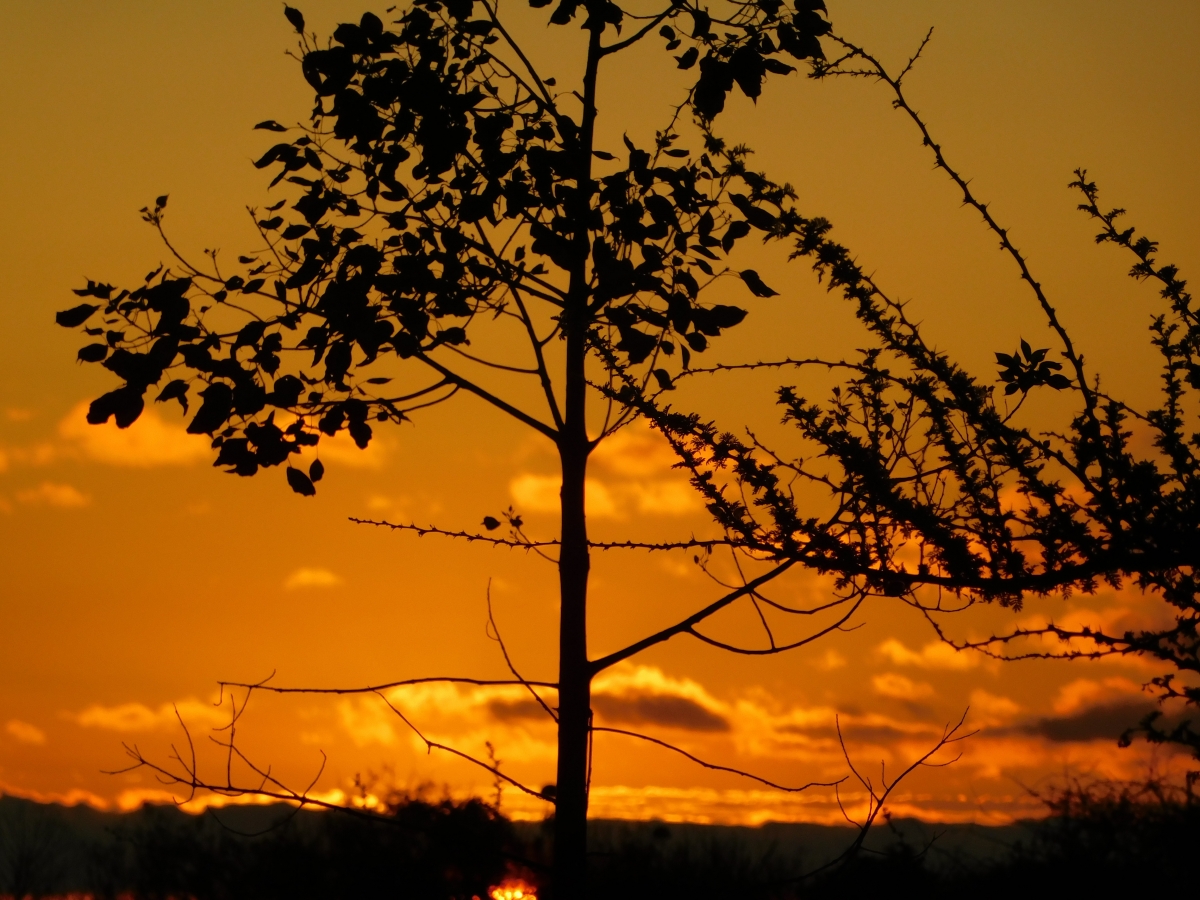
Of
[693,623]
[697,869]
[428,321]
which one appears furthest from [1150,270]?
[697,869]

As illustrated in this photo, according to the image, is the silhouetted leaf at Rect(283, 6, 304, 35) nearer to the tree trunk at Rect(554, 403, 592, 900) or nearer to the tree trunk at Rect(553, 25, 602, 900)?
the tree trunk at Rect(553, 25, 602, 900)

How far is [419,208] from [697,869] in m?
8.06

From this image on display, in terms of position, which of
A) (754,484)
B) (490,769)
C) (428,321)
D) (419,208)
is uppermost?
(419,208)

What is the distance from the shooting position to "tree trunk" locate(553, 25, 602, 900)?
229 inches

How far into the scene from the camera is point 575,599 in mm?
6035

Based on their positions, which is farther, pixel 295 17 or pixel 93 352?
pixel 295 17

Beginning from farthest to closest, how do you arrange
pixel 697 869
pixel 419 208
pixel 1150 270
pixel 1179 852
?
pixel 697 869 → pixel 1179 852 → pixel 419 208 → pixel 1150 270

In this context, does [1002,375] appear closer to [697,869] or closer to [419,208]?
[419,208]

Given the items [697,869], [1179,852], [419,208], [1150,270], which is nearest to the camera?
[1150,270]

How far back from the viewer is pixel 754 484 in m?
5.99

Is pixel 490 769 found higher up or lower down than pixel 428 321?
lower down

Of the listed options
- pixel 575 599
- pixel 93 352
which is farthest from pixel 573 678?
pixel 93 352

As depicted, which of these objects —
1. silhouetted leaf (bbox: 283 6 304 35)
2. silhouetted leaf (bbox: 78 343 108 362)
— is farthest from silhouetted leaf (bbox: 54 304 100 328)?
silhouetted leaf (bbox: 283 6 304 35)

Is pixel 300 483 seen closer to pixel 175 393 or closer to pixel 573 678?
pixel 175 393
